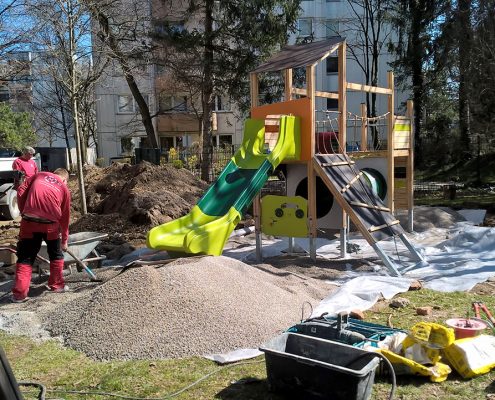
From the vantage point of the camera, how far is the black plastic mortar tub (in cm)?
353

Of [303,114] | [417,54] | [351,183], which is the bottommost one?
[351,183]

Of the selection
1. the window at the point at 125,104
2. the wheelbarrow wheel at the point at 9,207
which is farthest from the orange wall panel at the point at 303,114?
the window at the point at 125,104

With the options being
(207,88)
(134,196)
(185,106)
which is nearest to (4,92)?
(207,88)

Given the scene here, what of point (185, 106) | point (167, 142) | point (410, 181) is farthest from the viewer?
point (167, 142)

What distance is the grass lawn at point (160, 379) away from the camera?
405 cm

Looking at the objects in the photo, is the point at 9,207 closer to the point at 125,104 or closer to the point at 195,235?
the point at 195,235

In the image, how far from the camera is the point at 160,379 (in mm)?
4379

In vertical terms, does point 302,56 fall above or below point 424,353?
above

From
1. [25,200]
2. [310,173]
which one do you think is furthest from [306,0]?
[25,200]

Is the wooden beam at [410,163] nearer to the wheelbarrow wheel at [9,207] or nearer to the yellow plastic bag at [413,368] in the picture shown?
the yellow plastic bag at [413,368]

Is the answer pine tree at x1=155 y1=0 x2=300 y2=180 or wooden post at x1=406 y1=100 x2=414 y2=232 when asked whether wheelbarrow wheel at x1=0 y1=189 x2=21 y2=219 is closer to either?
pine tree at x1=155 y1=0 x2=300 y2=180

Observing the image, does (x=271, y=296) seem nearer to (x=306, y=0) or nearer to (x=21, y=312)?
(x=21, y=312)

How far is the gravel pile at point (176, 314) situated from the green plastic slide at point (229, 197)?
1202 millimetres

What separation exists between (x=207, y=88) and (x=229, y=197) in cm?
1184
